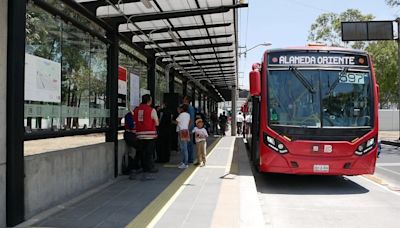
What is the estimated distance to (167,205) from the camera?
25.2ft

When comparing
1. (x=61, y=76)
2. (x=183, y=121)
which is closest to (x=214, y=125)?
(x=183, y=121)

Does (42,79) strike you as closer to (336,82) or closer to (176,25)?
(176,25)

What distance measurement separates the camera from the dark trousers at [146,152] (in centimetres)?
1087

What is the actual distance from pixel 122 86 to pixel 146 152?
1746mm

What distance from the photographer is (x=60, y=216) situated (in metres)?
6.85

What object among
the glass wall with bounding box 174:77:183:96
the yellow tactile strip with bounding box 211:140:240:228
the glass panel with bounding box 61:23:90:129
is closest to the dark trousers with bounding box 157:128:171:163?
the yellow tactile strip with bounding box 211:140:240:228

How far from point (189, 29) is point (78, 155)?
548 cm

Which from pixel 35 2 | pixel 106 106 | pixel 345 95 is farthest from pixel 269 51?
pixel 35 2

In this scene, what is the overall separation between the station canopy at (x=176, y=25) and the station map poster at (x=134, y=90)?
2.85 ft

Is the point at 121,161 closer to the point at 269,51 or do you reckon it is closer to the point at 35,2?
the point at 269,51

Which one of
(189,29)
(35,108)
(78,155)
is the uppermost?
(189,29)

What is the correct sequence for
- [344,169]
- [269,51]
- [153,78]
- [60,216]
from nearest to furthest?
1. [60,216]
2. [344,169]
3. [269,51]
4. [153,78]

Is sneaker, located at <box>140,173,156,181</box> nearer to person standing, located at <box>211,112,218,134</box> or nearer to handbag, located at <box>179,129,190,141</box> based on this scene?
handbag, located at <box>179,129,190,141</box>

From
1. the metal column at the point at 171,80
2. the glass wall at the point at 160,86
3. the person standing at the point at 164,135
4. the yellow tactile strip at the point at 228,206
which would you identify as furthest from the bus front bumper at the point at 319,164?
the metal column at the point at 171,80
